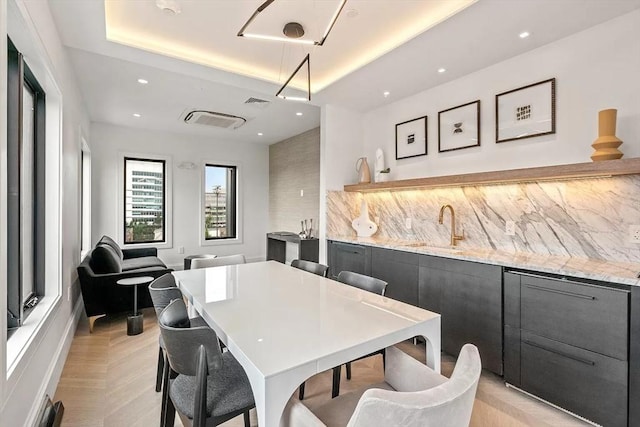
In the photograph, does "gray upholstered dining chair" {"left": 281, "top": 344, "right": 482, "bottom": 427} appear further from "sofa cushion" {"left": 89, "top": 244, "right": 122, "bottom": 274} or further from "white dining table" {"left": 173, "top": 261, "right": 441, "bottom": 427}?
"sofa cushion" {"left": 89, "top": 244, "right": 122, "bottom": 274}

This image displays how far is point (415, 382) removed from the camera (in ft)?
4.22

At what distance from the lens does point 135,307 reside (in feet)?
10.8

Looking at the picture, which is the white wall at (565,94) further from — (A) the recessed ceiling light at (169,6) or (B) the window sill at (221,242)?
(B) the window sill at (221,242)

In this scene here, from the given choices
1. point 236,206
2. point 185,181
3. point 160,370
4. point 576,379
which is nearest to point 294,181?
point 236,206

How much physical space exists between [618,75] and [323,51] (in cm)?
228

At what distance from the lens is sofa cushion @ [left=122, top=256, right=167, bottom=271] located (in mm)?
4297

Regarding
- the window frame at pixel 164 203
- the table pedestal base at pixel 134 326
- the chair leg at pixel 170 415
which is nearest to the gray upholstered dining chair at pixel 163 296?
the chair leg at pixel 170 415

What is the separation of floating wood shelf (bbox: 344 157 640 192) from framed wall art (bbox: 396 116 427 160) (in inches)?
17.7

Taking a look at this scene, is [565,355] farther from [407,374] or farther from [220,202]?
[220,202]

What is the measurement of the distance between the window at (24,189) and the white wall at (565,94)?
3381 millimetres

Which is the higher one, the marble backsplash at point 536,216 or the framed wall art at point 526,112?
the framed wall art at point 526,112

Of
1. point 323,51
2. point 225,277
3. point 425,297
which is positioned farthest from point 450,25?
point 225,277

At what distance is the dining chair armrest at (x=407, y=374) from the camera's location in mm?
1239

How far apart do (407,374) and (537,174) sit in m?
1.90
